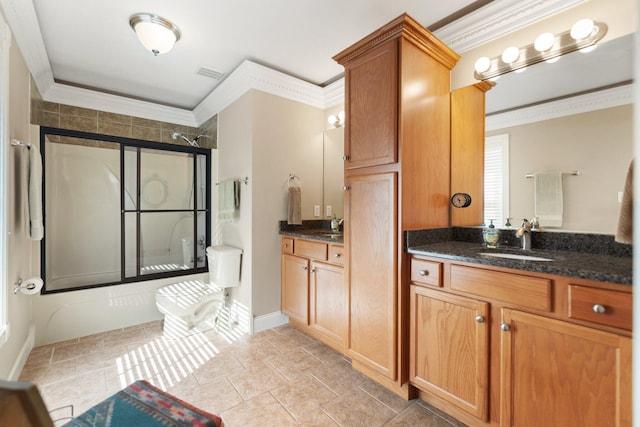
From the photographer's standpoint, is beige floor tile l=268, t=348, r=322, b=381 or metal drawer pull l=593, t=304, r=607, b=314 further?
beige floor tile l=268, t=348, r=322, b=381

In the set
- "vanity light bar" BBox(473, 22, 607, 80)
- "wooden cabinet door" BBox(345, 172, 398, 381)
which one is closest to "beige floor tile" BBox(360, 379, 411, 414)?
"wooden cabinet door" BBox(345, 172, 398, 381)

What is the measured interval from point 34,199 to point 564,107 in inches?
134

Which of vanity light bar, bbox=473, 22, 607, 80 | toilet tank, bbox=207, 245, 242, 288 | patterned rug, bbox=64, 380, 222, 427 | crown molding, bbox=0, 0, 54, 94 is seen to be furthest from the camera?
toilet tank, bbox=207, 245, 242, 288

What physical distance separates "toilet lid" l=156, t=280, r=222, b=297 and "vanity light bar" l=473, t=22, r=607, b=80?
2.86m

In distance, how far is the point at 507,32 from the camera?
1.81 meters

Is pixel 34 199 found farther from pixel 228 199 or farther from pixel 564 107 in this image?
pixel 564 107

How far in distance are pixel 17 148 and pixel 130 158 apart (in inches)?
55.3

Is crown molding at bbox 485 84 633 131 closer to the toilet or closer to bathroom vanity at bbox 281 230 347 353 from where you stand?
bathroom vanity at bbox 281 230 347 353

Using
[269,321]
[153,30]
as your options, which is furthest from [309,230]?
[153,30]

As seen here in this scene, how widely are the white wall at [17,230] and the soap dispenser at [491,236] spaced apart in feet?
9.56

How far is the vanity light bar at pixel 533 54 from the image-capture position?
151 cm

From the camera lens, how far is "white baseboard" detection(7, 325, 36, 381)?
1908 millimetres

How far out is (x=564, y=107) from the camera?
64.4 inches

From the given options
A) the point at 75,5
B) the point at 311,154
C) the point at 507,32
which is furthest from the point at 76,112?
the point at 507,32
